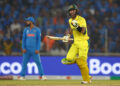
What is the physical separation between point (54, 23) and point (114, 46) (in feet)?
11.0

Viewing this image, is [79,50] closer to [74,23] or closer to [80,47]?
[80,47]

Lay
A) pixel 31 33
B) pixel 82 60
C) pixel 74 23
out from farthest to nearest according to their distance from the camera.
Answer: pixel 31 33, pixel 82 60, pixel 74 23

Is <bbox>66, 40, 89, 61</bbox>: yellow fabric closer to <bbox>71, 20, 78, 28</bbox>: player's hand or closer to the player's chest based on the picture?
<bbox>71, 20, 78, 28</bbox>: player's hand

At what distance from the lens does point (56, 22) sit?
67.9 ft

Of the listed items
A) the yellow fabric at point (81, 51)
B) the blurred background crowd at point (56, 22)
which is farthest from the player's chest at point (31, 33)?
the yellow fabric at point (81, 51)

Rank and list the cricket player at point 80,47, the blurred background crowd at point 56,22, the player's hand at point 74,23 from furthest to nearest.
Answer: the blurred background crowd at point 56,22
the cricket player at point 80,47
the player's hand at point 74,23

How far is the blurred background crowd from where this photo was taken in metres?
19.1

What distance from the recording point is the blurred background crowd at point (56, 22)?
752 inches

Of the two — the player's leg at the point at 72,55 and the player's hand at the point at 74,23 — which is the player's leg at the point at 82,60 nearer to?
the player's leg at the point at 72,55

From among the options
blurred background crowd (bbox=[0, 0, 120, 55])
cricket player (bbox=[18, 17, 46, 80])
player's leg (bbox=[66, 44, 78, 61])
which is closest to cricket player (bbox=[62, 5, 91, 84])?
player's leg (bbox=[66, 44, 78, 61])

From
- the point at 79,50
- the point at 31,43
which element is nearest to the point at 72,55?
the point at 79,50

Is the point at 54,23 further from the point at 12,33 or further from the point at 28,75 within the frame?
the point at 28,75

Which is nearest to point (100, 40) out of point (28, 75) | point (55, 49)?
point (55, 49)

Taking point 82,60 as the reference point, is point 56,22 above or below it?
above
